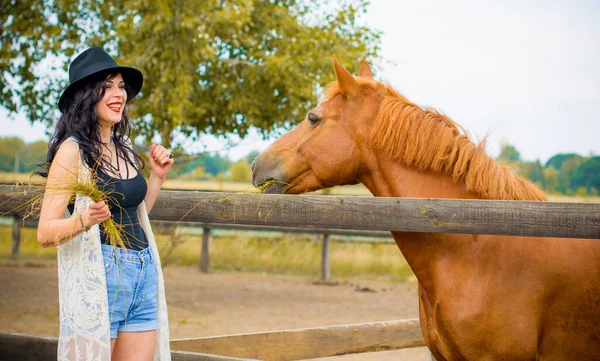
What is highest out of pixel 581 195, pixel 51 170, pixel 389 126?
pixel 389 126

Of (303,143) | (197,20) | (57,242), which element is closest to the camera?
(57,242)

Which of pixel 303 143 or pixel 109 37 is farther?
pixel 109 37

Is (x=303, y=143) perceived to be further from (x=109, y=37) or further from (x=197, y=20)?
(x=109, y=37)

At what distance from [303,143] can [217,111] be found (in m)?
6.64

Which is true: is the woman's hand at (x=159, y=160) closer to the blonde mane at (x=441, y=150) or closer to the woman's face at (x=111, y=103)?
the woman's face at (x=111, y=103)

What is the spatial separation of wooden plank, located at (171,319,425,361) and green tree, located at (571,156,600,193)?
962cm

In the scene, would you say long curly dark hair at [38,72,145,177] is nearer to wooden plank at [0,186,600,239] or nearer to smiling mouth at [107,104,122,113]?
smiling mouth at [107,104,122,113]

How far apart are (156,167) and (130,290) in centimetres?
67

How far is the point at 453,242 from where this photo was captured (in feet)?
9.61

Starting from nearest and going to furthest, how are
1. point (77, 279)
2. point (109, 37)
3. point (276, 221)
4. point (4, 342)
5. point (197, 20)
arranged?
point (77, 279) → point (276, 221) → point (4, 342) → point (197, 20) → point (109, 37)

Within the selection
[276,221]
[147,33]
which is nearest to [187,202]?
[276,221]

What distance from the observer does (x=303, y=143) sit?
3.24 metres

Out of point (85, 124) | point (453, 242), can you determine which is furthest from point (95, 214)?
point (453, 242)

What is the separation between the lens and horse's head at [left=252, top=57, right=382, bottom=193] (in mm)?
3184
